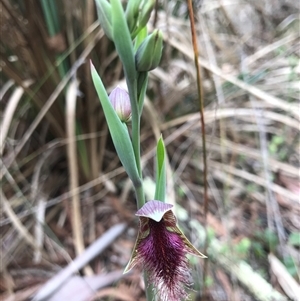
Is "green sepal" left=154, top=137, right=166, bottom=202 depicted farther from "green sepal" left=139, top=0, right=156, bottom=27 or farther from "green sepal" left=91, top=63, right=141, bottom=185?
"green sepal" left=139, top=0, right=156, bottom=27

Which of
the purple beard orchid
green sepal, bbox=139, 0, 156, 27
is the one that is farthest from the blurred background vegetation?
green sepal, bbox=139, 0, 156, 27

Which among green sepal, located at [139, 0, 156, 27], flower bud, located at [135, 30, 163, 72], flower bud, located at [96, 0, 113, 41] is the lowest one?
flower bud, located at [135, 30, 163, 72]

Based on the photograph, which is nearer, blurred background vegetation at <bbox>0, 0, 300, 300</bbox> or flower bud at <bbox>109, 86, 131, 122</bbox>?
flower bud at <bbox>109, 86, 131, 122</bbox>

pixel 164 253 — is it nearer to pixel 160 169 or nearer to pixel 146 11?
pixel 160 169

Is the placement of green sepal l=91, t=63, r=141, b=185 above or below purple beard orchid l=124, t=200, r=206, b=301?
above

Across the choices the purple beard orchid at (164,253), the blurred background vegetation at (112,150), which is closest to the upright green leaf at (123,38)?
the purple beard orchid at (164,253)

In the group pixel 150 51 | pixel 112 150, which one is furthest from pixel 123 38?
pixel 112 150
